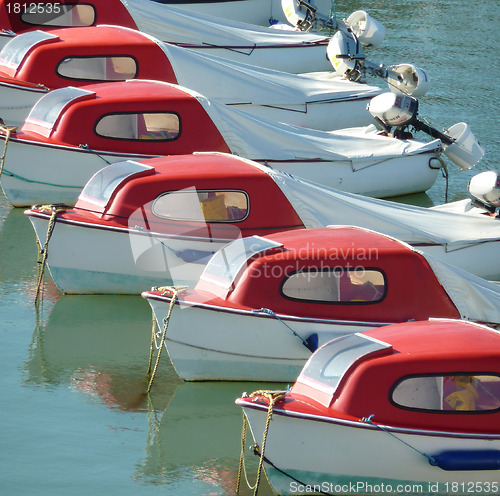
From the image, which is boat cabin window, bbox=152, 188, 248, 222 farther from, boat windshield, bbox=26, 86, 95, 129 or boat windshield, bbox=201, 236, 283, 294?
boat windshield, bbox=26, 86, 95, 129

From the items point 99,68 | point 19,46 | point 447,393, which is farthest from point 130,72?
point 447,393

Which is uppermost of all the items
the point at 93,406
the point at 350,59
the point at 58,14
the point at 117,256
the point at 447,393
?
the point at 58,14

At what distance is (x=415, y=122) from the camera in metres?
14.5

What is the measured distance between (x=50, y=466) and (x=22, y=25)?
10.2 meters

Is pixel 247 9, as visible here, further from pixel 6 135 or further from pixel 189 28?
pixel 6 135

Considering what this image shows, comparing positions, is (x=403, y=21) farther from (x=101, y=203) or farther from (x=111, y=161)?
(x=101, y=203)

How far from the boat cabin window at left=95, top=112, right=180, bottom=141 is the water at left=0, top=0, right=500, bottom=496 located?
1661 millimetres

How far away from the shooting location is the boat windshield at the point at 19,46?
48.3 feet

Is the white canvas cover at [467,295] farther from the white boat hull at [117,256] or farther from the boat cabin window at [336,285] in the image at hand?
the white boat hull at [117,256]

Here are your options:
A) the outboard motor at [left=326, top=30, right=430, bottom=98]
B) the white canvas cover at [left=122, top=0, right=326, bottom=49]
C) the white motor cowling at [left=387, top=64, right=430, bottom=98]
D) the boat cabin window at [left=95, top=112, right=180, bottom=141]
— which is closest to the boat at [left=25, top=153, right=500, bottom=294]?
the boat cabin window at [left=95, top=112, right=180, bottom=141]

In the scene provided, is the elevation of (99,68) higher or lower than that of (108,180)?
higher

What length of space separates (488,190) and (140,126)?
4423 millimetres

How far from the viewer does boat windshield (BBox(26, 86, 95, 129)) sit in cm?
1283

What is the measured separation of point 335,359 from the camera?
7723 millimetres
